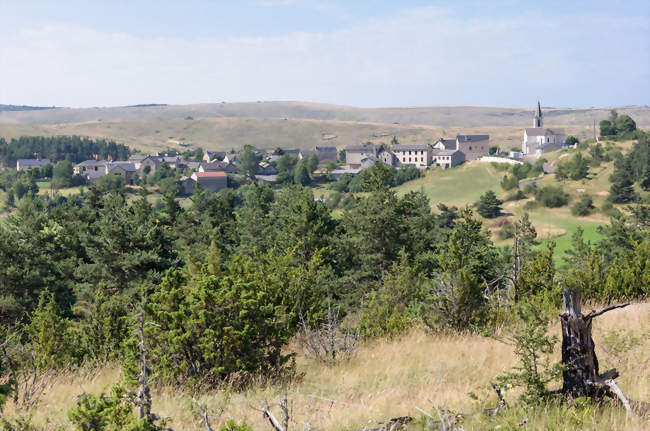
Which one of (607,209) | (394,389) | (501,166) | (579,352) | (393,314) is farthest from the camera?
(501,166)

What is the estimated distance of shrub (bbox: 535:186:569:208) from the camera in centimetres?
8925

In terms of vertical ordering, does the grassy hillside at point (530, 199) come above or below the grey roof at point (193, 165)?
below

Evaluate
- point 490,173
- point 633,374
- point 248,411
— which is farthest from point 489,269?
point 490,173

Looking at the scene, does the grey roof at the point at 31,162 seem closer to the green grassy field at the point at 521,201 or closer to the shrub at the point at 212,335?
the green grassy field at the point at 521,201

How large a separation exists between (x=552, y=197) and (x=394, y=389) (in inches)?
3604

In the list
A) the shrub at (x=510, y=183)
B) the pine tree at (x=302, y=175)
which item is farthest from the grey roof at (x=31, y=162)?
the shrub at (x=510, y=183)

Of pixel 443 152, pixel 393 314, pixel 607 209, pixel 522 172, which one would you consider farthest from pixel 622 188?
pixel 393 314

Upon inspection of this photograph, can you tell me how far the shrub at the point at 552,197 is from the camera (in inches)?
3514

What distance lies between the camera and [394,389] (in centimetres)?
596

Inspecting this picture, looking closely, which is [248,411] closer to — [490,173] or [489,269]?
[489,269]

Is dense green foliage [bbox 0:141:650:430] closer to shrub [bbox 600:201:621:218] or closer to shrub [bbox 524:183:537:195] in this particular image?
shrub [bbox 600:201:621:218]

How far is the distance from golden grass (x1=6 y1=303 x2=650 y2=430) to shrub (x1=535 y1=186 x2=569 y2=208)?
86998mm

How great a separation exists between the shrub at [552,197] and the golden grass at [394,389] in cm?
8700

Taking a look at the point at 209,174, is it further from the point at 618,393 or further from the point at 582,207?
the point at 618,393
